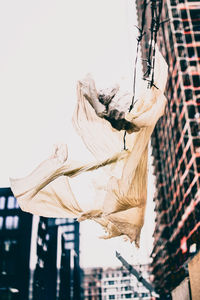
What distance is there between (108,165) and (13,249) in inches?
1716

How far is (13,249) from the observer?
44.4m

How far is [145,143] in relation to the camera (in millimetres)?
3602

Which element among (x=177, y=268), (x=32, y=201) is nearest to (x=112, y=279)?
(x=177, y=268)

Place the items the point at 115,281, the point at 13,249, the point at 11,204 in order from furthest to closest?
the point at 115,281 < the point at 11,204 < the point at 13,249

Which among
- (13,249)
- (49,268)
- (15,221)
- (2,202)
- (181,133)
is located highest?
(181,133)

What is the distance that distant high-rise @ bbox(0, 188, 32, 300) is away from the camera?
41188mm

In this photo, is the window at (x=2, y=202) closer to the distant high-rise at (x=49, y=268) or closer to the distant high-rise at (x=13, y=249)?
the distant high-rise at (x=13, y=249)

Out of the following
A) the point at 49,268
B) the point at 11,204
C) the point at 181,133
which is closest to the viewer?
the point at 11,204

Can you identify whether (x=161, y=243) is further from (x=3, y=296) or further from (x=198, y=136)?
(x=3, y=296)

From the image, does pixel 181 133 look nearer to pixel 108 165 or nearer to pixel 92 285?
pixel 108 165

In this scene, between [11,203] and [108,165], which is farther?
[11,203]

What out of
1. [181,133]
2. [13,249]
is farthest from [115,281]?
[181,133]

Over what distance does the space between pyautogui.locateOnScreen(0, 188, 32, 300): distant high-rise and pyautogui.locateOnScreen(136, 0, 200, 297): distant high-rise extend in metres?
18.8

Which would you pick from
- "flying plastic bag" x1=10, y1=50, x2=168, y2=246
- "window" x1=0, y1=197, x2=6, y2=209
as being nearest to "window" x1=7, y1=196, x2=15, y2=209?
"window" x1=0, y1=197, x2=6, y2=209
